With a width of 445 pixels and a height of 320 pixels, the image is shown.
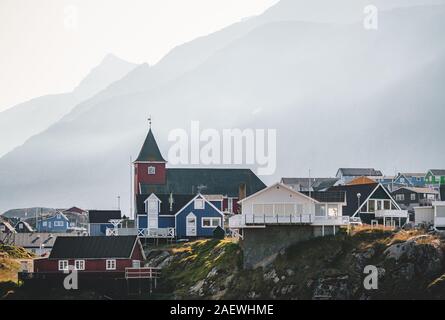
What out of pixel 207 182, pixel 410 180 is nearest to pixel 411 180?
pixel 410 180

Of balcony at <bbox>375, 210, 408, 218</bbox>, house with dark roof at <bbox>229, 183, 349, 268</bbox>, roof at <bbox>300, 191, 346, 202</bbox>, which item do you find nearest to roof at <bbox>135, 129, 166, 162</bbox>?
balcony at <bbox>375, 210, 408, 218</bbox>

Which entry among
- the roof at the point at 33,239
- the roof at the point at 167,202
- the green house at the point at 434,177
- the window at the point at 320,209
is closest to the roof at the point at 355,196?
the window at the point at 320,209

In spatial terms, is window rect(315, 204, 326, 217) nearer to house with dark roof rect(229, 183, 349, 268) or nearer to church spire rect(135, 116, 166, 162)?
house with dark roof rect(229, 183, 349, 268)

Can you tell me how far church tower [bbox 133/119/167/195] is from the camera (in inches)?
4737

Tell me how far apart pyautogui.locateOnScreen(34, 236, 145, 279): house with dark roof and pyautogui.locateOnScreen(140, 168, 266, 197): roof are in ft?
88.2

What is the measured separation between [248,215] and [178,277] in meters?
7.83

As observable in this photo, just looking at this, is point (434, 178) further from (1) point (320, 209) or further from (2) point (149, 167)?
(1) point (320, 209)

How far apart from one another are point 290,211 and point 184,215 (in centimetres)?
2017

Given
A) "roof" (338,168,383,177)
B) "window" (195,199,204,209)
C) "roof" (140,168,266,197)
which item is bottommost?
"window" (195,199,204,209)

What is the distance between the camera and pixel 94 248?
91.4 metres

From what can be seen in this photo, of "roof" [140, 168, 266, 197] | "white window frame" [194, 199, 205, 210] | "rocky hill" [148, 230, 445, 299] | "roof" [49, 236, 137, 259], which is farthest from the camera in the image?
"roof" [140, 168, 266, 197]

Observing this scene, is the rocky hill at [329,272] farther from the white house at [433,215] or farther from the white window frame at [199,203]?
the white window frame at [199,203]
